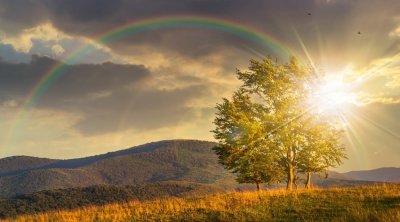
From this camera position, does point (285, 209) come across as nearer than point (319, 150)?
Yes

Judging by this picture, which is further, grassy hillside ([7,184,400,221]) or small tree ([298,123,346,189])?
small tree ([298,123,346,189])

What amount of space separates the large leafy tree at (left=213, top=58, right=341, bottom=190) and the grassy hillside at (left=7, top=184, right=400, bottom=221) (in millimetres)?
10596

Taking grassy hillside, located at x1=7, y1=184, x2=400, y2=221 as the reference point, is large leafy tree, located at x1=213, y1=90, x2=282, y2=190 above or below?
above

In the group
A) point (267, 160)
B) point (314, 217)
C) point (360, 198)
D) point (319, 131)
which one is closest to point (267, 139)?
point (267, 160)

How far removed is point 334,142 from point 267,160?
7.49 metres

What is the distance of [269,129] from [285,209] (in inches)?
750

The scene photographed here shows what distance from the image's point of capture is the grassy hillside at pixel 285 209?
28.0 metres

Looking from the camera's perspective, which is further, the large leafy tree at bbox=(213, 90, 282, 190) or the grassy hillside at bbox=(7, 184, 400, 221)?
the large leafy tree at bbox=(213, 90, 282, 190)

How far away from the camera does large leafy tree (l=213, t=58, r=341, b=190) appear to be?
48.9 metres

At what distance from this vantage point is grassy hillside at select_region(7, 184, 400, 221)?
28.0 meters

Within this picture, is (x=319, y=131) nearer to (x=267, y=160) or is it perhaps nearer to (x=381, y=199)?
(x=267, y=160)

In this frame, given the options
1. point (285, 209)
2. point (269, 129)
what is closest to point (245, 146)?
point (269, 129)

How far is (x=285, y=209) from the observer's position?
1222 inches

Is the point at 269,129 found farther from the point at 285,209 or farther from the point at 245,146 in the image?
the point at 285,209
